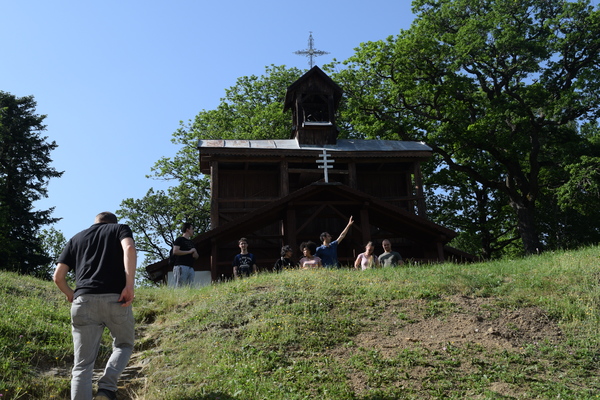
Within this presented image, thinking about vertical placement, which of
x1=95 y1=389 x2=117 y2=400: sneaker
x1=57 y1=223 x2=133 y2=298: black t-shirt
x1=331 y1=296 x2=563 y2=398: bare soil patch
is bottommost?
x1=95 y1=389 x2=117 y2=400: sneaker

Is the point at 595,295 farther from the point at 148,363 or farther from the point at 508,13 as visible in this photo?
the point at 508,13

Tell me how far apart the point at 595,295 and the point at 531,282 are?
1253 mm

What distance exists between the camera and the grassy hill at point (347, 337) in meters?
7.66

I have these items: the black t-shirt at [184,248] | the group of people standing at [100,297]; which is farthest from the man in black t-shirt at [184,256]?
the group of people standing at [100,297]

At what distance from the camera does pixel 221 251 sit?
21.0m

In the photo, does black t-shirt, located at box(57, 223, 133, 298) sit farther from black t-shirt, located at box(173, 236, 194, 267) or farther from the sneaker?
black t-shirt, located at box(173, 236, 194, 267)

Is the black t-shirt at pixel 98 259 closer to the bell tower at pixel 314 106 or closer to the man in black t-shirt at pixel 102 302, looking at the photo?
the man in black t-shirt at pixel 102 302

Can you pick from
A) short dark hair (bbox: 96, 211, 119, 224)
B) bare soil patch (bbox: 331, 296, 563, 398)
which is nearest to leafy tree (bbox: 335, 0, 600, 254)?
bare soil patch (bbox: 331, 296, 563, 398)

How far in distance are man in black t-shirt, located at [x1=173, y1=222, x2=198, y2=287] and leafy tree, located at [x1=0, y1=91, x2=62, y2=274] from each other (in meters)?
16.2

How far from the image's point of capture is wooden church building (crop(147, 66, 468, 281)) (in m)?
→ 19.6

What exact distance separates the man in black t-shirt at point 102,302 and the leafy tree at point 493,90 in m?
22.9

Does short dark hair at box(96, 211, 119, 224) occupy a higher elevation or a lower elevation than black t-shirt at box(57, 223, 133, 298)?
higher

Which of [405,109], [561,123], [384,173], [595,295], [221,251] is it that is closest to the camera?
[595,295]

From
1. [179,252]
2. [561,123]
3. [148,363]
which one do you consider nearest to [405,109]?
[561,123]
